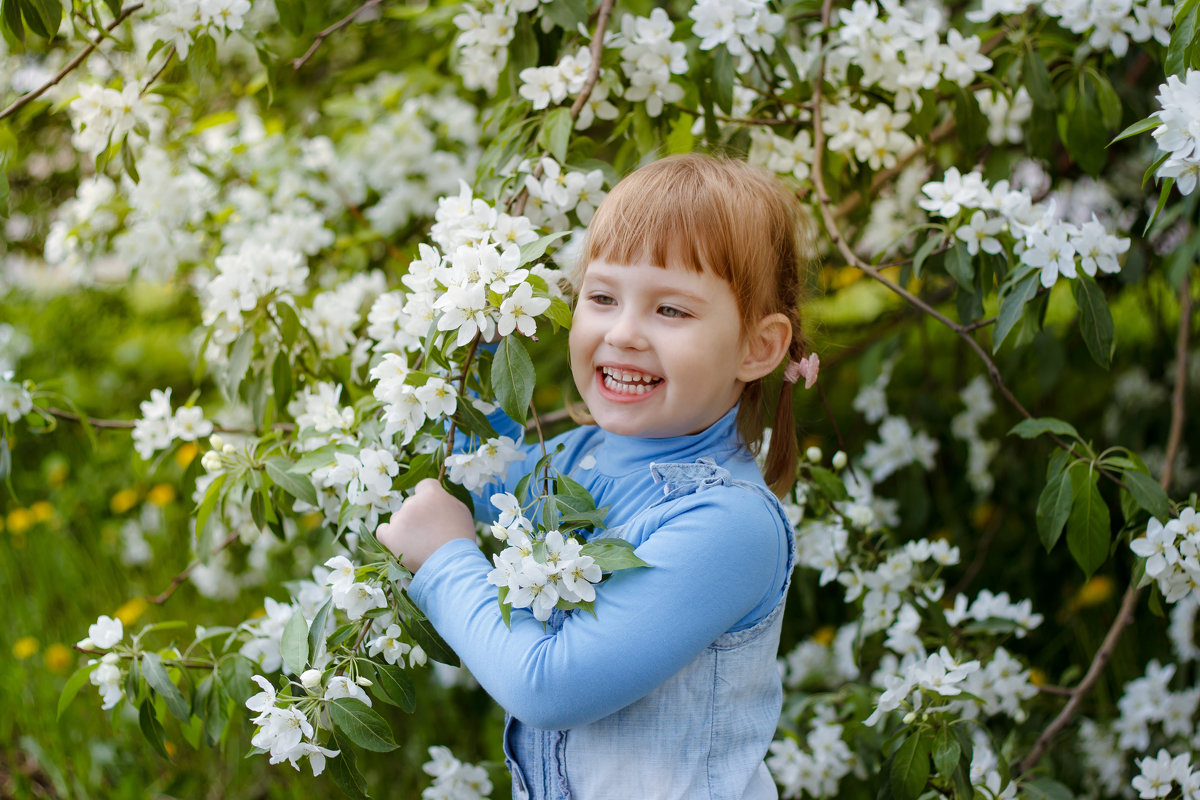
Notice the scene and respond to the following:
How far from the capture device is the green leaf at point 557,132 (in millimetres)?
1498

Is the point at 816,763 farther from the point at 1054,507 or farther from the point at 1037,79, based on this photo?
the point at 1037,79

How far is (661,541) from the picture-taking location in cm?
119

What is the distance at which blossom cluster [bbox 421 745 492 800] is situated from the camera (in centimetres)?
164

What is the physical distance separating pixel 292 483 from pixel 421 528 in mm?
274

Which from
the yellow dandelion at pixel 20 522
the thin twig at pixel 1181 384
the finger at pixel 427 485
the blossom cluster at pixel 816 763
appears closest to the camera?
A: the finger at pixel 427 485

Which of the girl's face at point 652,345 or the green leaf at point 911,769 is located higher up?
the girl's face at point 652,345

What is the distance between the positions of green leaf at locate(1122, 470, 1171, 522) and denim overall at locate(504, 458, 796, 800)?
1.85 feet

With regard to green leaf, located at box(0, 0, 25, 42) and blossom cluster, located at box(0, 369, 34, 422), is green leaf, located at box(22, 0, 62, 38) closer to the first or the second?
green leaf, located at box(0, 0, 25, 42)

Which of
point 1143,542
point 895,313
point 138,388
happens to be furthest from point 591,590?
point 138,388

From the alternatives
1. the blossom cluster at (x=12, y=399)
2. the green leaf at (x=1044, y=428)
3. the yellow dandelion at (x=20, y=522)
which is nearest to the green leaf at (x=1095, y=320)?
the green leaf at (x=1044, y=428)

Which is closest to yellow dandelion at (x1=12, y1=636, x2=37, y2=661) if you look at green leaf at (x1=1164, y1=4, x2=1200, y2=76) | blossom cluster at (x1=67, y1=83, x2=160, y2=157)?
blossom cluster at (x1=67, y1=83, x2=160, y2=157)

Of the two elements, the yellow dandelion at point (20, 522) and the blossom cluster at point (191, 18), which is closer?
the blossom cluster at point (191, 18)

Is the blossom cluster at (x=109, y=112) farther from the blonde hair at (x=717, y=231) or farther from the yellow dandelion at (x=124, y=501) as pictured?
the yellow dandelion at (x=124, y=501)

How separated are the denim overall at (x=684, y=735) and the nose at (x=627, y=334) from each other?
0.53ft
